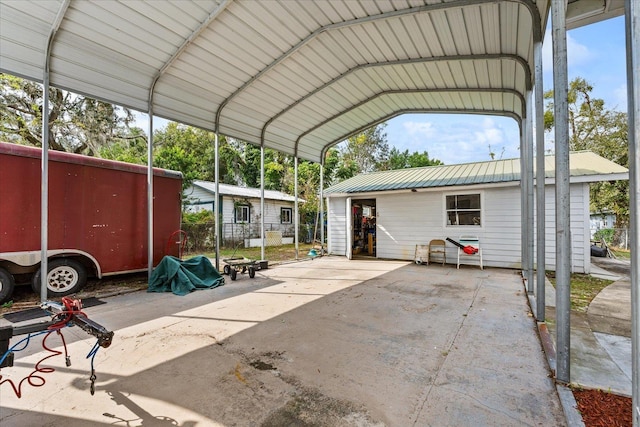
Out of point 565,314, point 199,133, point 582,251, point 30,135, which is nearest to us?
point 565,314

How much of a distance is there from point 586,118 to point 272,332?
Result: 2252cm

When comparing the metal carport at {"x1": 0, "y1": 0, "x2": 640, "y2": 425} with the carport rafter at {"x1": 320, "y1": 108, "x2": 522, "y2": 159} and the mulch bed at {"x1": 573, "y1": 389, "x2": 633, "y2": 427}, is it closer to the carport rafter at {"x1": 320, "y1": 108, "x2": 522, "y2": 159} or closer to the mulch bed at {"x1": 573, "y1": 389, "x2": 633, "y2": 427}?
the carport rafter at {"x1": 320, "y1": 108, "x2": 522, "y2": 159}

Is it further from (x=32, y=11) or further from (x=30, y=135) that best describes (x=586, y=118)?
(x=30, y=135)

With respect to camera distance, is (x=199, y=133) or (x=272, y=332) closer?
(x=272, y=332)

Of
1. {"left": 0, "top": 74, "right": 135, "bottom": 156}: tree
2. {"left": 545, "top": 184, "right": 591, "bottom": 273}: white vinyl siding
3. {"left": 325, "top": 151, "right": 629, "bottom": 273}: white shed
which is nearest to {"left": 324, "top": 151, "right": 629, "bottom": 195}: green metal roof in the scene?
{"left": 325, "top": 151, "right": 629, "bottom": 273}: white shed

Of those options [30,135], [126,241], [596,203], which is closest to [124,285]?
[126,241]

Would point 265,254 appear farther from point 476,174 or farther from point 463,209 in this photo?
point 476,174

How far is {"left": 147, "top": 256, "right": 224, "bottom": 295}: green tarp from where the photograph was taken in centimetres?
599

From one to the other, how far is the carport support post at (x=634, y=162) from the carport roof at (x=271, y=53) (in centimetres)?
275

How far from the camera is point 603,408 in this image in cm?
216

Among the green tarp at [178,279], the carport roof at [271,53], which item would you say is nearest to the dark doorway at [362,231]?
the carport roof at [271,53]

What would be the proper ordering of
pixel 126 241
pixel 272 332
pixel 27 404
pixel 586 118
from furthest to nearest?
pixel 586 118, pixel 126 241, pixel 272 332, pixel 27 404

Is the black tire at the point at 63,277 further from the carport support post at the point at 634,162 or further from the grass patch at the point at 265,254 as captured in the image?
the carport support post at the point at 634,162

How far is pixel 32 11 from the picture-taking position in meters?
4.25
